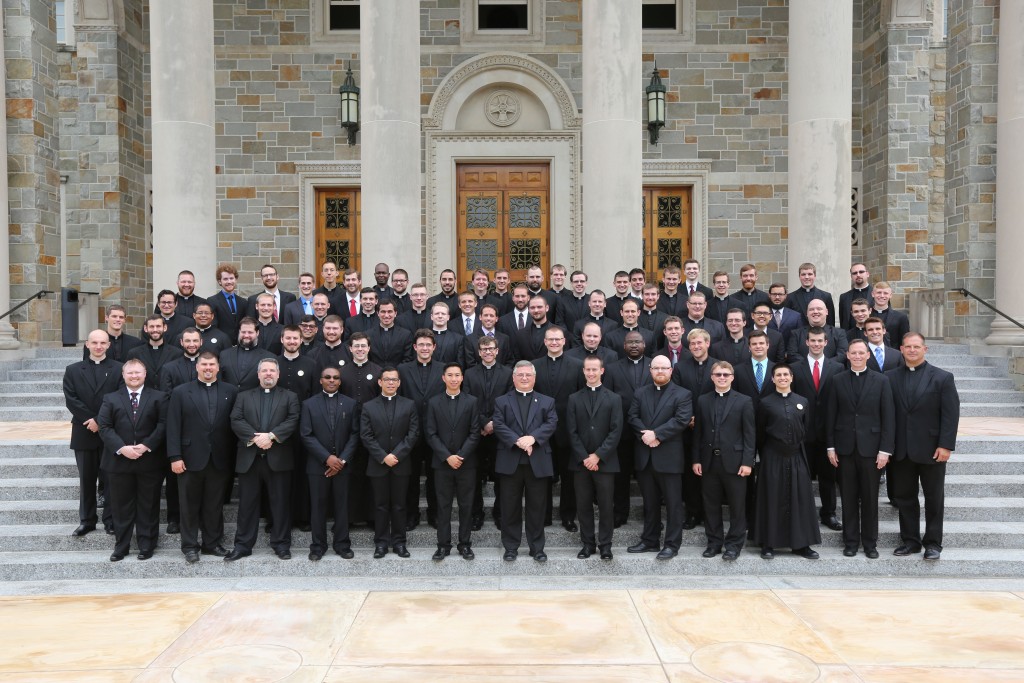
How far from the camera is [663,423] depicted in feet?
24.2

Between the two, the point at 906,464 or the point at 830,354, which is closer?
the point at 906,464

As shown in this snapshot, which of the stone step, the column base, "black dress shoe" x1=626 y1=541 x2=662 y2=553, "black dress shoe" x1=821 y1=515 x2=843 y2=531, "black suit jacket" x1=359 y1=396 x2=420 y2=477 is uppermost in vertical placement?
the column base

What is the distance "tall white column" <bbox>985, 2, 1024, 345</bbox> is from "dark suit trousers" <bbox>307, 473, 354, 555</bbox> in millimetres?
9545

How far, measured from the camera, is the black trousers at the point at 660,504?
730 centimetres

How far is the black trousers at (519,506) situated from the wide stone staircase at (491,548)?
0.60ft

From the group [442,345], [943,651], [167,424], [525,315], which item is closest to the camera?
[943,651]

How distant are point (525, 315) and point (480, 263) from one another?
21.7 feet

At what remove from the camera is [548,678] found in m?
5.03

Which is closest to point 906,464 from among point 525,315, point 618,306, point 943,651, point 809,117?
point 943,651

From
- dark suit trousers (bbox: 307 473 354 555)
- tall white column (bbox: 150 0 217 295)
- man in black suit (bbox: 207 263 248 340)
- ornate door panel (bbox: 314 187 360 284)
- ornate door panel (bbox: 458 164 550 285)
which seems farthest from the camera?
ornate door panel (bbox: 314 187 360 284)

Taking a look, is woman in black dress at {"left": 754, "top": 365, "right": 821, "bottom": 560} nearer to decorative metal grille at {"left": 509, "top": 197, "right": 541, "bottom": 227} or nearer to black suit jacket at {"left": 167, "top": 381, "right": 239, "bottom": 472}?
black suit jacket at {"left": 167, "top": 381, "right": 239, "bottom": 472}

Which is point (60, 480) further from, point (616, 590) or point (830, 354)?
point (830, 354)

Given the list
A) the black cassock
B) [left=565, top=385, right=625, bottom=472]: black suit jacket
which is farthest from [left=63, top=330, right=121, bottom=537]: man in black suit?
the black cassock

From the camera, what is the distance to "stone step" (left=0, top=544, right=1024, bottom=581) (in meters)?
7.12
